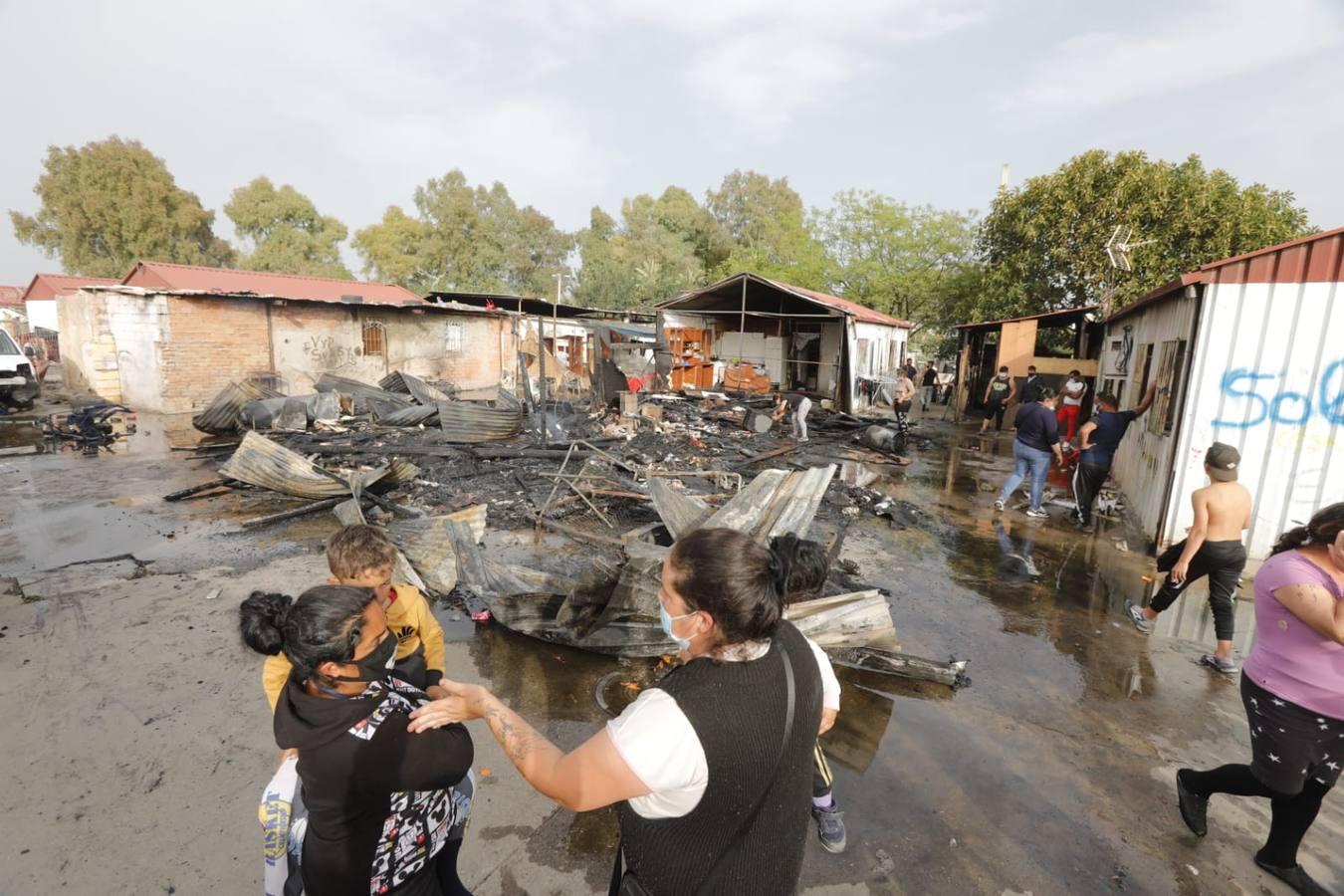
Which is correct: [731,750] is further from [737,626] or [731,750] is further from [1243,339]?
[1243,339]

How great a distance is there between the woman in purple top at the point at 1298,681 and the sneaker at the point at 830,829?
1601mm

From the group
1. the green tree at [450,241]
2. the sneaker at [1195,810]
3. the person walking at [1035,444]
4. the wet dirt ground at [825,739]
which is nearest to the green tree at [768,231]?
the green tree at [450,241]

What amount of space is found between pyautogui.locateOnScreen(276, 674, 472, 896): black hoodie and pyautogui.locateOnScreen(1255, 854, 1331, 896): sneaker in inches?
128

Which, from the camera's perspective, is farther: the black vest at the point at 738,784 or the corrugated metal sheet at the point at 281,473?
the corrugated metal sheet at the point at 281,473

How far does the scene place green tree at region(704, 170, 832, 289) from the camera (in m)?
32.4

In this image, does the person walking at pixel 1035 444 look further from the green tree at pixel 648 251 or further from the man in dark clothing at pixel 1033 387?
the green tree at pixel 648 251

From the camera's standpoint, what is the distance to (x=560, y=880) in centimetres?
245

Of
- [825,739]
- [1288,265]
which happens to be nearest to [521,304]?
[1288,265]

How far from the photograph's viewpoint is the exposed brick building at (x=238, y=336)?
14453mm

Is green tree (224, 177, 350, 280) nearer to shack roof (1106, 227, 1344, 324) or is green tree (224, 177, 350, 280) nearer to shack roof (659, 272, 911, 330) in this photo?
shack roof (659, 272, 911, 330)

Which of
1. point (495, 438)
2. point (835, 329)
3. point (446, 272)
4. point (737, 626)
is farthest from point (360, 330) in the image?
point (446, 272)

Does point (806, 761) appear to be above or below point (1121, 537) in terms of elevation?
above

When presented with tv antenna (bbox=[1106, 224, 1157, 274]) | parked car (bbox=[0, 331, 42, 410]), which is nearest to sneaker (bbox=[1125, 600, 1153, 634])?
tv antenna (bbox=[1106, 224, 1157, 274])

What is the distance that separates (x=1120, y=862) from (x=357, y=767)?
308 cm
